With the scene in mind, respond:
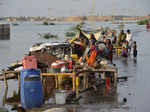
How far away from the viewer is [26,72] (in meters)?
12.9

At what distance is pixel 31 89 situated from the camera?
12836 mm

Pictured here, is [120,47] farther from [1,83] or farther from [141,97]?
[141,97]

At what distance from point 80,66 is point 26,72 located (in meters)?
3.10

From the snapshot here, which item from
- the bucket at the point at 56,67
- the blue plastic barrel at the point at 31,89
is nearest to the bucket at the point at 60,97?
the blue plastic barrel at the point at 31,89

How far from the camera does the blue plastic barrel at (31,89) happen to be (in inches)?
506

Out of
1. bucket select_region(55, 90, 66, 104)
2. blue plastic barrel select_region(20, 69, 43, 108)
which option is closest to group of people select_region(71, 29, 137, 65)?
bucket select_region(55, 90, 66, 104)

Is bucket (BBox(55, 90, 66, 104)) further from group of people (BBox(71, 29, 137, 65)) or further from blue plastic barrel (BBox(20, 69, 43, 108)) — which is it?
group of people (BBox(71, 29, 137, 65))

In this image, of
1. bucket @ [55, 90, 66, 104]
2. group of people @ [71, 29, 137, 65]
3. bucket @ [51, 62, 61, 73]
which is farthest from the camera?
group of people @ [71, 29, 137, 65]

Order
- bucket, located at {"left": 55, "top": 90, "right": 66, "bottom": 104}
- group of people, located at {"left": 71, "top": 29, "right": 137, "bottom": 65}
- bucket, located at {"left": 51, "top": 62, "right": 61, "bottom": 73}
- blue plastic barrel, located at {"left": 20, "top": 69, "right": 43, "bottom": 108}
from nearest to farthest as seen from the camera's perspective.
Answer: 1. blue plastic barrel, located at {"left": 20, "top": 69, "right": 43, "bottom": 108}
2. bucket, located at {"left": 55, "top": 90, "right": 66, "bottom": 104}
3. bucket, located at {"left": 51, "top": 62, "right": 61, "bottom": 73}
4. group of people, located at {"left": 71, "top": 29, "right": 137, "bottom": 65}

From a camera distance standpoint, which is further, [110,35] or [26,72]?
[110,35]

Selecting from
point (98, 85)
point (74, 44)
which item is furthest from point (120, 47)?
point (98, 85)

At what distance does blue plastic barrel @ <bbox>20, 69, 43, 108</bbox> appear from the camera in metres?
12.8

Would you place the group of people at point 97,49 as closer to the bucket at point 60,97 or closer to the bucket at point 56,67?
the bucket at point 56,67

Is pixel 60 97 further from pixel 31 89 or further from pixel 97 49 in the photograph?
pixel 97 49
